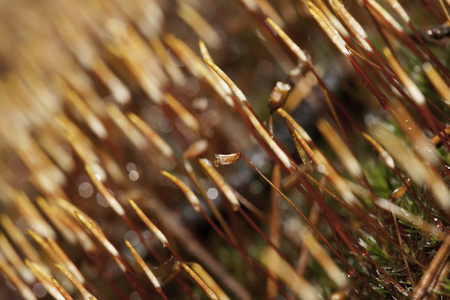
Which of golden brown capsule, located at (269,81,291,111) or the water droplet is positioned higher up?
golden brown capsule, located at (269,81,291,111)

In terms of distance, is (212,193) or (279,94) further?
(212,193)

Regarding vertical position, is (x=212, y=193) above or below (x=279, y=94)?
below

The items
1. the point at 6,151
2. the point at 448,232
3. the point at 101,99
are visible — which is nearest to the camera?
the point at 448,232

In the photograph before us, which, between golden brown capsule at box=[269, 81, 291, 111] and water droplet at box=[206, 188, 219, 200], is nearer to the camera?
golden brown capsule at box=[269, 81, 291, 111]

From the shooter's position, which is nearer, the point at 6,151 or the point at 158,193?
the point at 158,193

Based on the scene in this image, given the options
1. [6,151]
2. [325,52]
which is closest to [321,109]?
[325,52]

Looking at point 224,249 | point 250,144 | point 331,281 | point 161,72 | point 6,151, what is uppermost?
point 6,151

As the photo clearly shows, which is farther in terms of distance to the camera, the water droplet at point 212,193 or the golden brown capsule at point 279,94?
the water droplet at point 212,193

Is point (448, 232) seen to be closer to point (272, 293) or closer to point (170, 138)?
point (272, 293)

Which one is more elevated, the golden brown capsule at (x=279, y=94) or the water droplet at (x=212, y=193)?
the golden brown capsule at (x=279, y=94)

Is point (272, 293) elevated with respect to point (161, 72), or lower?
lower

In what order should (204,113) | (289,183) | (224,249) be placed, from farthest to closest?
(204,113), (224,249), (289,183)
